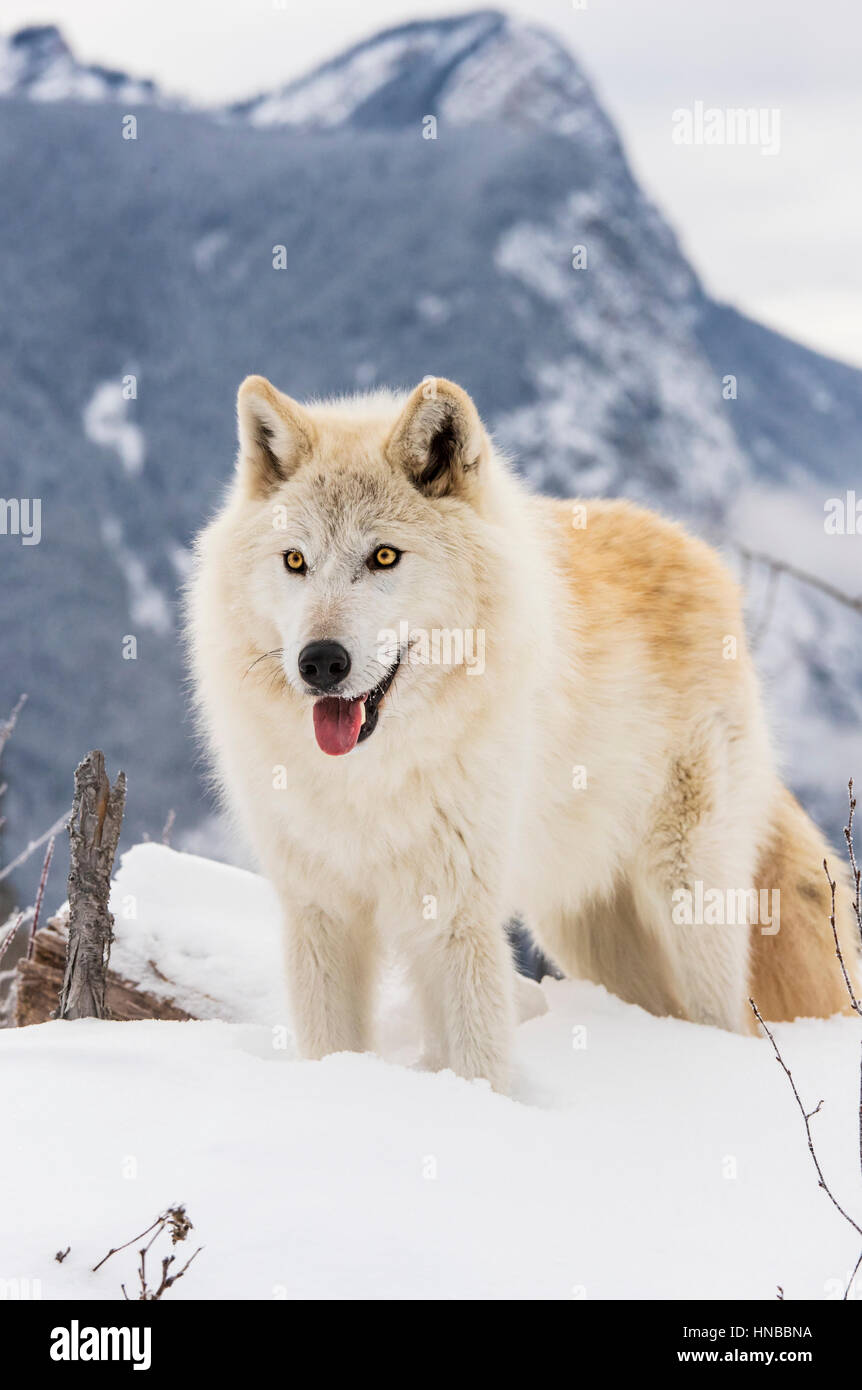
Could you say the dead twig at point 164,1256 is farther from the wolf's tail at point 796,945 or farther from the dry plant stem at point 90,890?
the wolf's tail at point 796,945

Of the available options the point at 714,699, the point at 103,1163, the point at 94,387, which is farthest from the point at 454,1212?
the point at 94,387

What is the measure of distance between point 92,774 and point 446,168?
203ft

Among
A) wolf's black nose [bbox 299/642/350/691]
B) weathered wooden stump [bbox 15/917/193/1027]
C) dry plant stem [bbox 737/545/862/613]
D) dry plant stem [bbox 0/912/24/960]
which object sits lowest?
weathered wooden stump [bbox 15/917/193/1027]

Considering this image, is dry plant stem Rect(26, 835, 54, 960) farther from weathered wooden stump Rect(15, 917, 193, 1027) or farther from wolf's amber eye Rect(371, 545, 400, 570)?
wolf's amber eye Rect(371, 545, 400, 570)

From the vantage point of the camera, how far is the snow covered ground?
223cm

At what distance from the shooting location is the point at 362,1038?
3.96m

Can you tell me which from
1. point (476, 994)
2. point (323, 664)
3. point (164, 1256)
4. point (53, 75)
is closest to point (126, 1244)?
point (164, 1256)

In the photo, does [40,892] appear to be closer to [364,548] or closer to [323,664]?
[323,664]

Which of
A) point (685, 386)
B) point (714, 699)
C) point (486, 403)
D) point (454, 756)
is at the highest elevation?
point (685, 386)

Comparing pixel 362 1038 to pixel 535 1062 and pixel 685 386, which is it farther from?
pixel 685 386

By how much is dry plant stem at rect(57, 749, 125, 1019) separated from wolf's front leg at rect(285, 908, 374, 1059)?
770 millimetres
